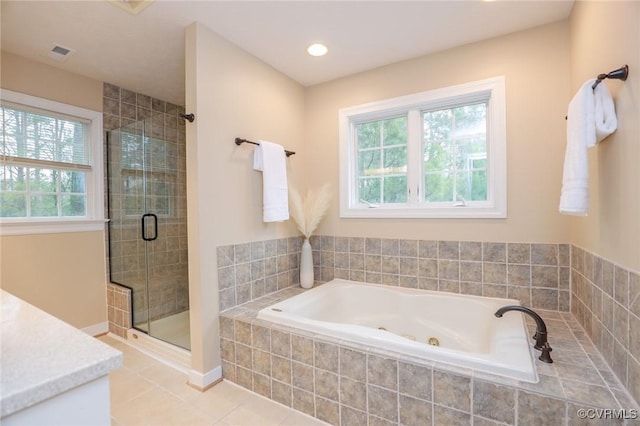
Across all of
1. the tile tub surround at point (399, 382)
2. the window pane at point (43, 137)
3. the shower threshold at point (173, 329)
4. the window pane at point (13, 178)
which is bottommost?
the shower threshold at point (173, 329)

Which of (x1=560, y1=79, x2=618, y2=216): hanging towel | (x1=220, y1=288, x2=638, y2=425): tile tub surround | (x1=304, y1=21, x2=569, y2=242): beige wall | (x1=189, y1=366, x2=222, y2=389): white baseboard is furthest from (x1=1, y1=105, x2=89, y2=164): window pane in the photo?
(x1=560, y1=79, x2=618, y2=216): hanging towel

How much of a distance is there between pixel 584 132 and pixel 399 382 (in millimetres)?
1462

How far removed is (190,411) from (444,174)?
2.46m

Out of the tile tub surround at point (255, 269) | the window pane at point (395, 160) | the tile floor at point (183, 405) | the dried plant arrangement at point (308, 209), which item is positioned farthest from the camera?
the dried plant arrangement at point (308, 209)

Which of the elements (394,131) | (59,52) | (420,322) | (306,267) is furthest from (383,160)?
(59,52)

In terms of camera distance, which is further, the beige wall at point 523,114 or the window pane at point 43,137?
the window pane at point 43,137

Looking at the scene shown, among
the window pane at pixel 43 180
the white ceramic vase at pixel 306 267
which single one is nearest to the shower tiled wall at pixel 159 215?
the window pane at pixel 43 180

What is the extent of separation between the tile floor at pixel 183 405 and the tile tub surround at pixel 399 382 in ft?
0.23

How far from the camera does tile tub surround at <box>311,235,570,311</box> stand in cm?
204

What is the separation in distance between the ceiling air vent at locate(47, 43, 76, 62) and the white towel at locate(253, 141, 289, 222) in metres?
1.61

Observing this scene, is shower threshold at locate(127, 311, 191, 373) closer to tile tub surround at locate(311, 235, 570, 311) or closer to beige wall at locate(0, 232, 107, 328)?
beige wall at locate(0, 232, 107, 328)

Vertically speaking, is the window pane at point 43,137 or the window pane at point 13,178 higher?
the window pane at point 43,137

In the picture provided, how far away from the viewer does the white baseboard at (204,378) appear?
6.50ft

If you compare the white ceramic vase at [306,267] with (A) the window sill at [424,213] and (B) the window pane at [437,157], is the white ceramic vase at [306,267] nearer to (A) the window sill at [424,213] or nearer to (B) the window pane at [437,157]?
(A) the window sill at [424,213]
